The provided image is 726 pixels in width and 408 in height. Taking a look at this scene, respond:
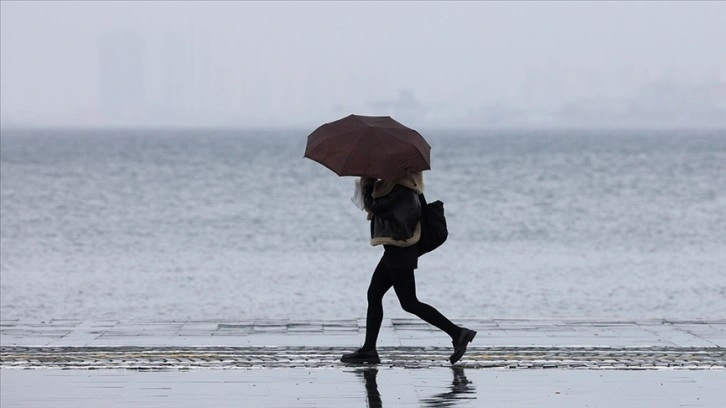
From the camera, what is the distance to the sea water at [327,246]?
2217cm

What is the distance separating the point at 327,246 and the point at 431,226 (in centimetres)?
2550

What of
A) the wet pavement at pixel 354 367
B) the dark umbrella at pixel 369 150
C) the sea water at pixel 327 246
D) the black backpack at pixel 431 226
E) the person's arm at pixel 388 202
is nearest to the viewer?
the wet pavement at pixel 354 367

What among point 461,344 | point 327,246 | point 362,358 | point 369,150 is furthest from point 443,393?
point 327,246

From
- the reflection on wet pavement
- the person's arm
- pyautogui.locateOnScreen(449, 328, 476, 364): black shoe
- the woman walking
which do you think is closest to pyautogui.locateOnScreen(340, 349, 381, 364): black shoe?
the woman walking

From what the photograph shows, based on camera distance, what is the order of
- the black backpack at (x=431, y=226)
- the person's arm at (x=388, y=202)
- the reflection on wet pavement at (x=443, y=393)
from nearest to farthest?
the reflection on wet pavement at (x=443, y=393)
the person's arm at (x=388, y=202)
the black backpack at (x=431, y=226)

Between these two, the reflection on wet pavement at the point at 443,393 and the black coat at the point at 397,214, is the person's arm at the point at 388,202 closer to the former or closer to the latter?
the black coat at the point at 397,214

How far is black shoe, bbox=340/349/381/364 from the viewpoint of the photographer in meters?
9.73

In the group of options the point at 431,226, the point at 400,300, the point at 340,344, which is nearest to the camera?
the point at 431,226

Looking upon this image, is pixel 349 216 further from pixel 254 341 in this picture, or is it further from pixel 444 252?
pixel 254 341

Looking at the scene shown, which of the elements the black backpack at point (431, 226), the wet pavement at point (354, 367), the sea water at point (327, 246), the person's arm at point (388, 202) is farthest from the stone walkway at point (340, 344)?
the sea water at point (327, 246)

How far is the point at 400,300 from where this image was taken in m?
9.90

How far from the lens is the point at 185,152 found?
112875 mm

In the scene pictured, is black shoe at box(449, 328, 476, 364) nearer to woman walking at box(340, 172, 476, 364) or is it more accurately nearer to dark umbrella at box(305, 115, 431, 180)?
woman walking at box(340, 172, 476, 364)

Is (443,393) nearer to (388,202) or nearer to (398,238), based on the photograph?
(398,238)
